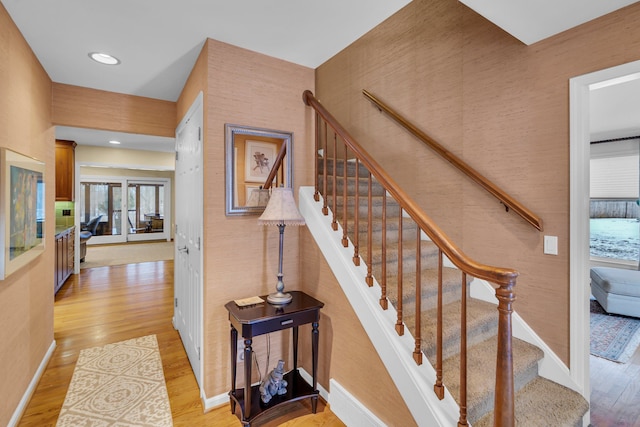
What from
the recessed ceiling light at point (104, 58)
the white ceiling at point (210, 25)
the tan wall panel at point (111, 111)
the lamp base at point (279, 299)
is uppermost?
the recessed ceiling light at point (104, 58)

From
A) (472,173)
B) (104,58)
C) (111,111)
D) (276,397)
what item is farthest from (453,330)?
(111,111)

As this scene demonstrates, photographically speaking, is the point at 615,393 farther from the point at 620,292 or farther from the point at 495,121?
the point at 495,121

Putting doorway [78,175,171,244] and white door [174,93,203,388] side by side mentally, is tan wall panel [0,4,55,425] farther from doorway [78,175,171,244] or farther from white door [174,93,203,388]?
doorway [78,175,171,244]

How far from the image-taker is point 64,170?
17.8 feet

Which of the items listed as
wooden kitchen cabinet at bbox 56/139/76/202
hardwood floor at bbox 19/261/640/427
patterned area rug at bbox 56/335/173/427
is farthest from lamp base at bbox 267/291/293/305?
wooden kitchen cabinet at bbox 56/139/76/202

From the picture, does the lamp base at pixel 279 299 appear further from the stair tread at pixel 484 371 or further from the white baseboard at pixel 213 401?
the stair tread at pixel 484 371

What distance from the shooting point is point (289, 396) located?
211 cm

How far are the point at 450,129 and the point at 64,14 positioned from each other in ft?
8.95

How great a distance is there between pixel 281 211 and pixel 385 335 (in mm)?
972

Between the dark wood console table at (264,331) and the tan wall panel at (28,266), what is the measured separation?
4.33 ft

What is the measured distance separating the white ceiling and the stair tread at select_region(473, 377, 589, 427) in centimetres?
213

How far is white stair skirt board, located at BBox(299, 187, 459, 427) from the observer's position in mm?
1463

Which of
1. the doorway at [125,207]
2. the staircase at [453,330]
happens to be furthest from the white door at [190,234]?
the doorway at [125,207]

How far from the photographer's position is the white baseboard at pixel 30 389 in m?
1.98
